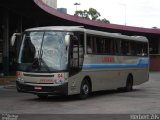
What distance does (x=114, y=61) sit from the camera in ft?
78.2

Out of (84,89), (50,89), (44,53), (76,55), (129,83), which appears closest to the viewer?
(50,89)

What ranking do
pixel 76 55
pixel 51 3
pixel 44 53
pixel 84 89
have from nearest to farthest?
pixel 44 53, pixel 76 55, pixel 84 89, pixel 51 3

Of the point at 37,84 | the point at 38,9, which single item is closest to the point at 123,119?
the point at 37,84

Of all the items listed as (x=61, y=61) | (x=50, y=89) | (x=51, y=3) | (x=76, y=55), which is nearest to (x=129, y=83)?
(x=76, y=55)

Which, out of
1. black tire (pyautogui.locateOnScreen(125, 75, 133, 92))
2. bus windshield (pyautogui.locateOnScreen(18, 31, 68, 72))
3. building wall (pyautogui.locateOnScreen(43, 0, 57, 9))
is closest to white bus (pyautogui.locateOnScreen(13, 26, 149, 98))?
bus windshield (pyautogui.locateOnScreen(18, 31, 68, 72))

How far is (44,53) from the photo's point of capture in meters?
18.8

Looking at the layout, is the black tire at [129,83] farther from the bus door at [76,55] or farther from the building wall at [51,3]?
the building wall at [51,3]

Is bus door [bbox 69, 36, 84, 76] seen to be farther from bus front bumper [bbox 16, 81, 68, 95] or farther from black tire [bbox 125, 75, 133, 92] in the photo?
black tire [bbox 125, 75, 133, 92]

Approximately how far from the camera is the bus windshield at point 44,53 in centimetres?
1861

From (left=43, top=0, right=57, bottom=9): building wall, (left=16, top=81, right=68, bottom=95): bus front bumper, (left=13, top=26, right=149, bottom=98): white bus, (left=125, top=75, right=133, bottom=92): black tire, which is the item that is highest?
(left=43, top=0, right=57, bottom=9): building wall

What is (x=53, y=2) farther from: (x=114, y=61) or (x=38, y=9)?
(x=114, y=61)

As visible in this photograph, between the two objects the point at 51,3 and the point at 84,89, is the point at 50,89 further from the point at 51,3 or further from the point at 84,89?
the point at 51,3

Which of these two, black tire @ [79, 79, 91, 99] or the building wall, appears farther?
the building wall

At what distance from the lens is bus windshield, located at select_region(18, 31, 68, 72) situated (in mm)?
18609
